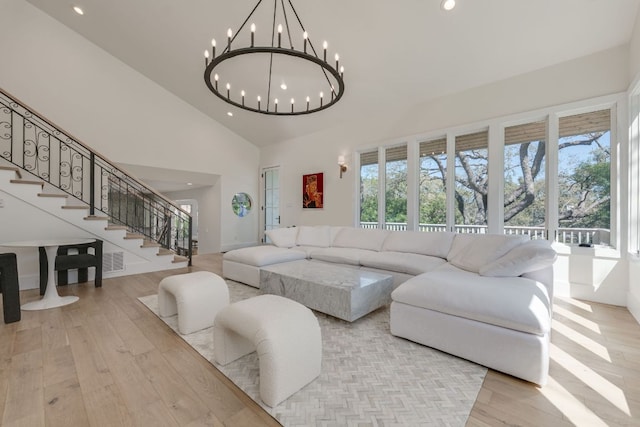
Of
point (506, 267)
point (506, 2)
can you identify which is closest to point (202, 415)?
point (506, 267)

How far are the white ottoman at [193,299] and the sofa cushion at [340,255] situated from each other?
1863mm

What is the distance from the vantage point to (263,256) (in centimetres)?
394

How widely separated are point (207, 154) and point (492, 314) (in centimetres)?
685

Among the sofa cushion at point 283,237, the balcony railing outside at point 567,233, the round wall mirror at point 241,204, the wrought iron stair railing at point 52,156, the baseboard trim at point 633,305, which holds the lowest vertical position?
the baseboard trim at point 633,305

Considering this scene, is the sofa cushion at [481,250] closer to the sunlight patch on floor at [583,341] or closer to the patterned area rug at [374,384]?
the sunlight patch on floor at [583,341]

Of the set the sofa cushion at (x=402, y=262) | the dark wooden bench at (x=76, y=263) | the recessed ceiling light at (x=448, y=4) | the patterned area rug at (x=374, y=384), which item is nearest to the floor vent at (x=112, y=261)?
the dark wooden bench at (x=76, y=263)

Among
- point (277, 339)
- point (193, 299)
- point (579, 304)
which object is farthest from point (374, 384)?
point (579, 304)

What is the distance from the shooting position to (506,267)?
245 centimetres

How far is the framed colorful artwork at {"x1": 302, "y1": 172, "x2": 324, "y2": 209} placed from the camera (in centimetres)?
627

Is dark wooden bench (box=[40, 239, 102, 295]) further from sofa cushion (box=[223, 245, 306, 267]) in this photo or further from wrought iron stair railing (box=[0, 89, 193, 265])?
sofa cushion (box=[223, 245, 306, 267])

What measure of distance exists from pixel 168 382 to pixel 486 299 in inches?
88.4

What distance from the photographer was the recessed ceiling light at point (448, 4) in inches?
119

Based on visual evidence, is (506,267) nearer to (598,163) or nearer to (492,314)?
(492,314)

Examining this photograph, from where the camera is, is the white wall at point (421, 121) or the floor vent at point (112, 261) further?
the floor vent at point (112, 261)
